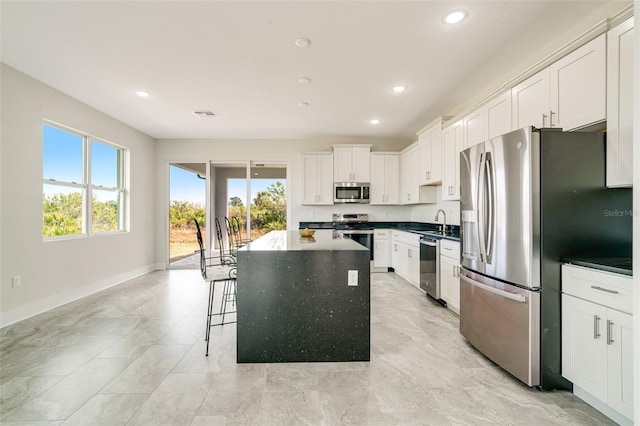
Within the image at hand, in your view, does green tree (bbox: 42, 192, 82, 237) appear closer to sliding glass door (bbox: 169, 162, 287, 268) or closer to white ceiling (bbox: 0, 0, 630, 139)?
white ceiling (bbox: 0, 0, 630, 139)

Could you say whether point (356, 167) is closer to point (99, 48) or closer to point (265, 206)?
point (265, 206)

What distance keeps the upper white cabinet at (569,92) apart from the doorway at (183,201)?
5533 millimetres

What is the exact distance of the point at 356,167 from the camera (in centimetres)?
590

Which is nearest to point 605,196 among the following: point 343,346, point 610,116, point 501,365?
point 610,116

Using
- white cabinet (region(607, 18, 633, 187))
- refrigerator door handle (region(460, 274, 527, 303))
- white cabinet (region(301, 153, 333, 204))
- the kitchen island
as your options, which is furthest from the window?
white cabinet (region(607, 18, 633, 187))

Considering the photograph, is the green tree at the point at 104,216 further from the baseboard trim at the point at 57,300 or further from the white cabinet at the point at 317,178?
the white cabinet at the point at 317,178

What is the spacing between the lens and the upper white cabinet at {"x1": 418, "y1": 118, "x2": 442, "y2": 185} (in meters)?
4.23

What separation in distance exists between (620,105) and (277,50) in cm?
257

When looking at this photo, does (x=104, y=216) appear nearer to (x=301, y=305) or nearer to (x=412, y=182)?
(x=301, y=305)

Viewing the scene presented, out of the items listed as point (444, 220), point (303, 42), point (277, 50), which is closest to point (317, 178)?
point (444, 220)

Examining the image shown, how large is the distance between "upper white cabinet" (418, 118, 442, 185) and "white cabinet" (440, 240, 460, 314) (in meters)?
1.20

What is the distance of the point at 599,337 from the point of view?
5.43 ft

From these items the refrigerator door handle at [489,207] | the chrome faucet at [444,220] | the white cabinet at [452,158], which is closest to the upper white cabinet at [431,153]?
the white cabinet at [452,158]

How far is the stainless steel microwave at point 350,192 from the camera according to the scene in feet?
19.3
